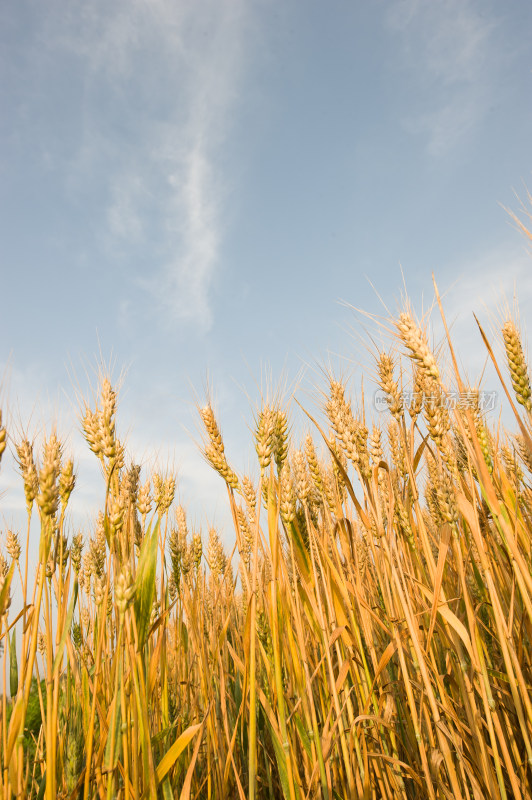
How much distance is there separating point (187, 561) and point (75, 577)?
155cm

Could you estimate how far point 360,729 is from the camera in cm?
147

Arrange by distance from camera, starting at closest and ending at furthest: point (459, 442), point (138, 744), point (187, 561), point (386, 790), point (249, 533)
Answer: point (138, 744), point (386, 790), point (459, 442), point (249, 533), point (187, 561)

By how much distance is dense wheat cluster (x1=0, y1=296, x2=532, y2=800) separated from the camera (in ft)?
3.90

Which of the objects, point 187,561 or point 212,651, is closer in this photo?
point 212,651

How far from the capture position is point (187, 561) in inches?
113

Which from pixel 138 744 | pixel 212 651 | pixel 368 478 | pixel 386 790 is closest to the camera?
pixel 138 744

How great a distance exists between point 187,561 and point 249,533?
22.2 inches

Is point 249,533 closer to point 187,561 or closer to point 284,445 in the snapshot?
point 187,561

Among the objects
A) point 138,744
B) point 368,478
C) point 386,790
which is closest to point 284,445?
point 368,478

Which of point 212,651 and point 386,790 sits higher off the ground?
point 212,651

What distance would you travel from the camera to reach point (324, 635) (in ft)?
4.79

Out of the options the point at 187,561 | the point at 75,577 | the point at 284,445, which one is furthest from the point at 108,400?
the point at 187,561

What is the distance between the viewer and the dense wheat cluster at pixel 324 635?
119cm

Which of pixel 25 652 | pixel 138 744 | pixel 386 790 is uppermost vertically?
pixel 25 652
